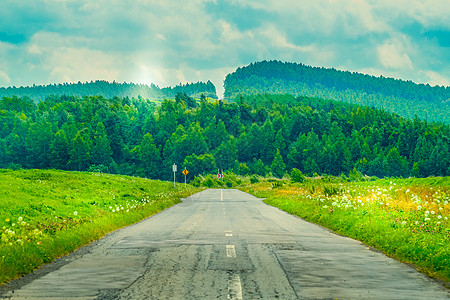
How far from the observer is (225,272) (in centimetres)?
872

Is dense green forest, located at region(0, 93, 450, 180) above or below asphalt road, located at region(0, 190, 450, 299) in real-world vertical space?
above

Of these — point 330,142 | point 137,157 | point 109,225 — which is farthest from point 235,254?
point 330,142

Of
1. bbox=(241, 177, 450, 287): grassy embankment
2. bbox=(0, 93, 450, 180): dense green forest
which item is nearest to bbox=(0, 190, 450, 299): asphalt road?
bbox=(241, 177, 450, 287): grassy embankment

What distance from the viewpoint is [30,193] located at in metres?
27.5

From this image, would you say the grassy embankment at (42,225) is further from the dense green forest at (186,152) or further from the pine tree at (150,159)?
the pine tree at (150,159)

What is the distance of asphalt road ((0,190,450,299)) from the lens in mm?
7180

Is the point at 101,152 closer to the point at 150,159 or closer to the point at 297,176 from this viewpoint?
the point at 150,159

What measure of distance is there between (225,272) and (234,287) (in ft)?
4.25

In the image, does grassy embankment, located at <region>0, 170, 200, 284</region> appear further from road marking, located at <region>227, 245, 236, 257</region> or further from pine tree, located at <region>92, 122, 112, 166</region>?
pine tree, located at <region>92, 122, 112, 166</region>

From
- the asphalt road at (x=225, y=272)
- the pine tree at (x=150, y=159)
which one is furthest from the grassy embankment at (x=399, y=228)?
the pine tree at (x=150, y=159)

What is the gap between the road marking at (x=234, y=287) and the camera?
6840 millimetres

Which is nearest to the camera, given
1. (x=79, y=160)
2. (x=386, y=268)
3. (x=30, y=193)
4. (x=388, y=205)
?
(x=386, y=268)

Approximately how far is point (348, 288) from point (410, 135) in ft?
673

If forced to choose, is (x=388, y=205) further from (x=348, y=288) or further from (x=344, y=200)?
(x=348, y=288)
